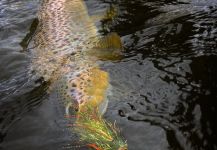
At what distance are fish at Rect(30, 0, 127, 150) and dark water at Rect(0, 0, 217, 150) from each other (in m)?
0.13

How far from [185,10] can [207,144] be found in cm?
315

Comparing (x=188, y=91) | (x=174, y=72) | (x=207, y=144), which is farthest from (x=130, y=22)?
(x=207, y=144)

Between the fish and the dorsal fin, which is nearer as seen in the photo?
the fish

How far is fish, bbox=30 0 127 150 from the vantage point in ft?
12.1

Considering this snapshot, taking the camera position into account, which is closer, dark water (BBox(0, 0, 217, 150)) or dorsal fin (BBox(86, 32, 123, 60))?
dark water (BBox(0, 0, 217, 150))

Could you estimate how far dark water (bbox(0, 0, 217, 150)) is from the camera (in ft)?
12.4

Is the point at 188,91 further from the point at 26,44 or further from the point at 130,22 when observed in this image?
the point at 26,44

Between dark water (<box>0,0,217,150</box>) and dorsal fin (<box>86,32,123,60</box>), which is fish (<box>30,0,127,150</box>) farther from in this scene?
dark water (<box>0,0,217,150</box>)

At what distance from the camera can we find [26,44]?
619 cm

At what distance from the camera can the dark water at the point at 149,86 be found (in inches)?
148

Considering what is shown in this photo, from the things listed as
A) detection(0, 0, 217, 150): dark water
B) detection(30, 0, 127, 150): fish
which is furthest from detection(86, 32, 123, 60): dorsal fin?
detection(0, 0, 217, 150): dark water

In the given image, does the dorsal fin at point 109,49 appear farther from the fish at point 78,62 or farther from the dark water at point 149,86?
the dark water at point 149,86

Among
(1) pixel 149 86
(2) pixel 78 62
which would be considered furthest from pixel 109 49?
(1) pixel 149 86

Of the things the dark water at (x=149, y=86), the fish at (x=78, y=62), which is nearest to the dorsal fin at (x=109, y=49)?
the fish at (x=78, y=62)
